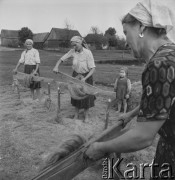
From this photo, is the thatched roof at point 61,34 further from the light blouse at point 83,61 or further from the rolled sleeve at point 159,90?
the rolled sleeve at point 159,90

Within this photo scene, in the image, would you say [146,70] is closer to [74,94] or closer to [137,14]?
[137,14]

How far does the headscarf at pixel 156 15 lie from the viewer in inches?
47.4

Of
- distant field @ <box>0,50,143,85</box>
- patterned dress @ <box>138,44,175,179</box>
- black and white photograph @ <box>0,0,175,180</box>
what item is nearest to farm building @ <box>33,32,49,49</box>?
distant field @ <box>0,50,143,85</box>

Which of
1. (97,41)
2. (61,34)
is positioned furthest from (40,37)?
(97,41)

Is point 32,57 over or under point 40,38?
under

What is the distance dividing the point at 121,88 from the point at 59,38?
104 feet

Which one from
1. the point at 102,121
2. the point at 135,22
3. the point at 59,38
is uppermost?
the point at 59,38

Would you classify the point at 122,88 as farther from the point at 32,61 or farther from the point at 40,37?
the point at 40,37

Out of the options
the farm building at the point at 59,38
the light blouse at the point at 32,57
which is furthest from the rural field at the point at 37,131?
the farm building at the point at 59,38

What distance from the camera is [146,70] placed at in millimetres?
1141

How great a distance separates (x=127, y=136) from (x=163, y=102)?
0.19 m

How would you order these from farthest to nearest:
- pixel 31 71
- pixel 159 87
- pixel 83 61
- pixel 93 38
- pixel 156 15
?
pixel 93 38 < pixel 31 71 < pixel 83 61 < pixel 156 15 < pixel 159 87

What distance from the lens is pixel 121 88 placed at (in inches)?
253

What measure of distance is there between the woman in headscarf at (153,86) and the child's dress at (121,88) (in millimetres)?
4998
